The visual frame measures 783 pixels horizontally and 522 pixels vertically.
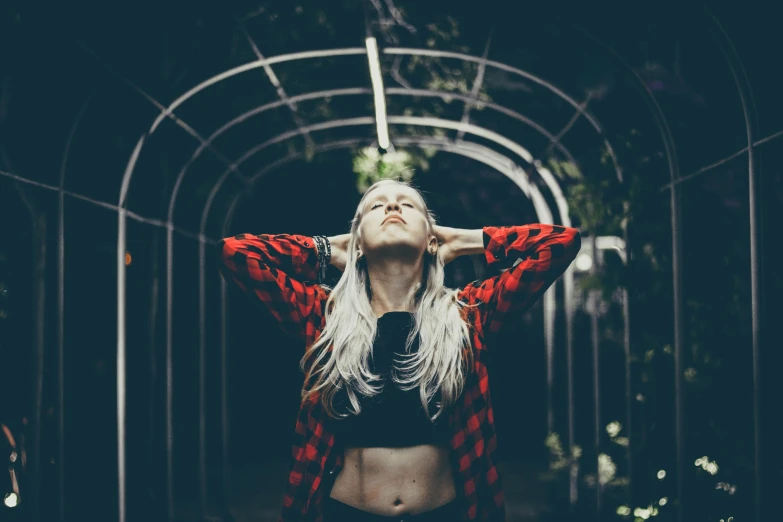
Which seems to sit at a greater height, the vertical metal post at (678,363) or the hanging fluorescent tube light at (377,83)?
A: the hanging fluorescent tube light at (377,83)

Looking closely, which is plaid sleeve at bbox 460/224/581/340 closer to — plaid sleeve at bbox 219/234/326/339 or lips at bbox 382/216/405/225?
lips at bbox 382/216/405/225

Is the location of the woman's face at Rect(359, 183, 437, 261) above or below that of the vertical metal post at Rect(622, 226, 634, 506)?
above

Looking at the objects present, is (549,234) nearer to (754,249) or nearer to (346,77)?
(754,249)

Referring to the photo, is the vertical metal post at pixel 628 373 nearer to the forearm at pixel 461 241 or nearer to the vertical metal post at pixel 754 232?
the vertical metal post at pixel 754 232

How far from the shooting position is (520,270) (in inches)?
101

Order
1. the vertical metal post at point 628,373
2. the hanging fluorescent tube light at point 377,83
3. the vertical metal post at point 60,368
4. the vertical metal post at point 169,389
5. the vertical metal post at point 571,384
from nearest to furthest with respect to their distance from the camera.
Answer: the vertical metal post at point 60,368 → the hanging fluorescent tube light at point 377,83 → the vertical metal post at point 628,373 → the vertical metal post at point 169,389 → the vertical metal post at point 571,384

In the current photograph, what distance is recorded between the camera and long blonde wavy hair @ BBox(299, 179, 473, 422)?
7.66ft

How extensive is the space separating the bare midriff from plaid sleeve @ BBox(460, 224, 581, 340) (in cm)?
44

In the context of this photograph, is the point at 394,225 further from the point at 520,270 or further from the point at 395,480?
the point at 395,480

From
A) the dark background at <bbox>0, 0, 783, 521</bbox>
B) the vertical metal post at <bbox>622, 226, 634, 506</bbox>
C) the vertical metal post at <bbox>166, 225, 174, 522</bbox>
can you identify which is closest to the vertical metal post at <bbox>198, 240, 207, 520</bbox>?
the dark background at <bbox>0, 0, 783, 521</bbox>

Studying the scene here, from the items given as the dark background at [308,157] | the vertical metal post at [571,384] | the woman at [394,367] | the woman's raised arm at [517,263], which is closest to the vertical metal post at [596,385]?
the dark background at [308,157]

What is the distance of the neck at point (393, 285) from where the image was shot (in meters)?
2.49

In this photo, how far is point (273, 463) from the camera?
8.85m

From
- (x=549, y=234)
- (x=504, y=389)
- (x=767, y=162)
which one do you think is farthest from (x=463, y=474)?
(x=504, y=389)
